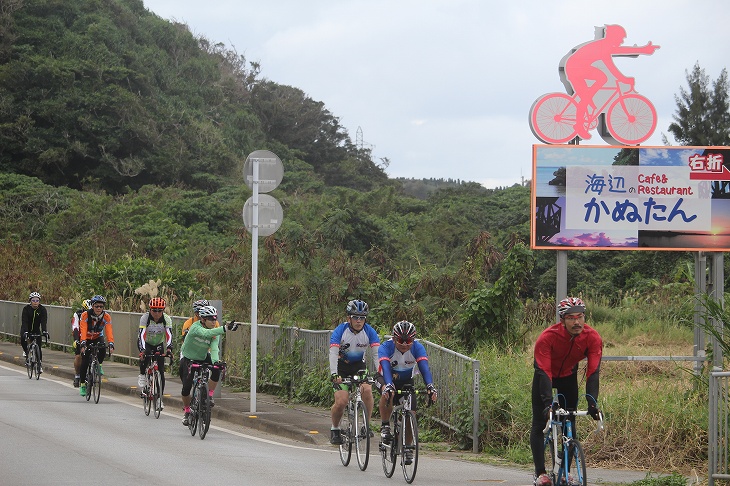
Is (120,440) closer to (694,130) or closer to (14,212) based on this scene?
(14,212)

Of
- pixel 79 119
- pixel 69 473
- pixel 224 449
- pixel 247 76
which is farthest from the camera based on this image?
pixel 247 76

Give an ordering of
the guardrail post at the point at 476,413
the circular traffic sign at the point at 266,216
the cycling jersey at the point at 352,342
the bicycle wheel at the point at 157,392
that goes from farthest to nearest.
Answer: the bicycle wheel at the point at 157,392 → the circular traffic sign at the point at 266,216 → the guardrail post at the point at 476,413 → the cycling jersey at the point at 352,342

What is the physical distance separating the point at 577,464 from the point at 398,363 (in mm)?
3298

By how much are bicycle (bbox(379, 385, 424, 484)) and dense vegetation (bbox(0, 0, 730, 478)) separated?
6.98 ft

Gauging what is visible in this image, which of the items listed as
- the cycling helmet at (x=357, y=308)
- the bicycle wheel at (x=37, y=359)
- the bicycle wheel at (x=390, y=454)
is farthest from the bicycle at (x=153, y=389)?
the bicycle wheel at (x=37, y=359)

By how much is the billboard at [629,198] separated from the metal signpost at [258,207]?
162 inches


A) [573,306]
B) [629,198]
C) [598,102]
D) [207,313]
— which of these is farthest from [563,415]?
[598,102]

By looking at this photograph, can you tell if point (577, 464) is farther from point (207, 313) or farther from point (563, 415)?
point (207, 313)

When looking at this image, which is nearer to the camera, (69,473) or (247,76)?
(69,473)

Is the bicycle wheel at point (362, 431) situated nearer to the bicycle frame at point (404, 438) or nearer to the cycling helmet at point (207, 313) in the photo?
the bicycle frame at point (404, 438)

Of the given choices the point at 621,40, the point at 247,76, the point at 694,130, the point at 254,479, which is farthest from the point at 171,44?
the point at 254,479

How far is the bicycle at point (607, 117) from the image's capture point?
15258 millimetres

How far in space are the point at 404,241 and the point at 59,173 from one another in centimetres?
3196

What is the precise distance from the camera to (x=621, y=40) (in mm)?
15617
